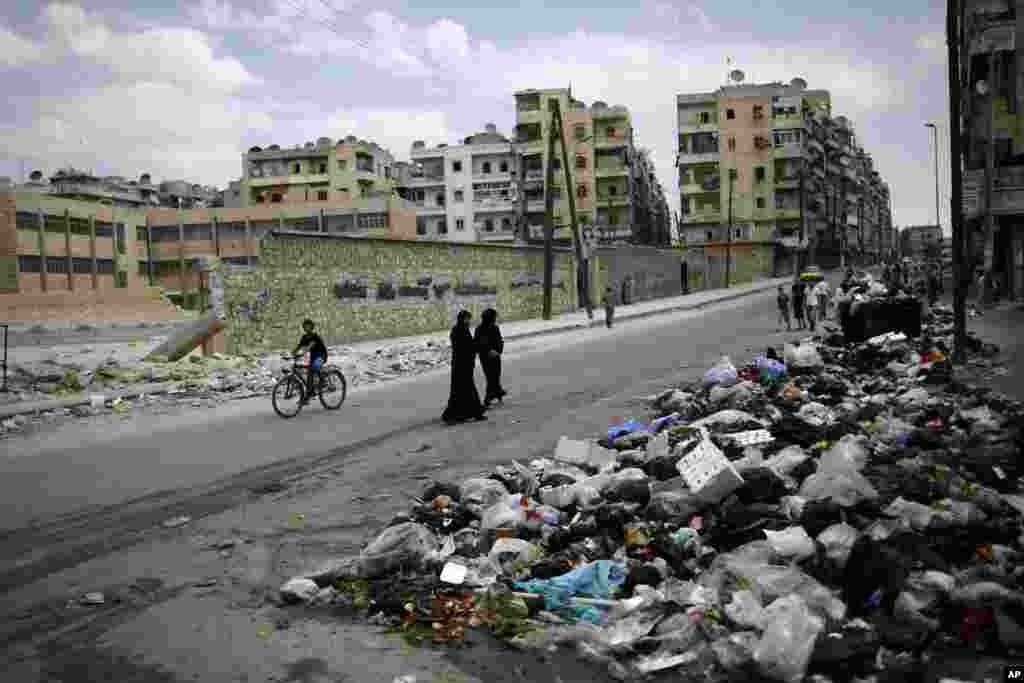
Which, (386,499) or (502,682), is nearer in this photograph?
(502,682)

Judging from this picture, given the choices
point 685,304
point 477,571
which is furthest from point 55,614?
point 685,304

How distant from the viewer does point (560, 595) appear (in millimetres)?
4719

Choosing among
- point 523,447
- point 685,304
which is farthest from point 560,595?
point 685,304

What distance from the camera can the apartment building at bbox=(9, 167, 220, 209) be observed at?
275ft

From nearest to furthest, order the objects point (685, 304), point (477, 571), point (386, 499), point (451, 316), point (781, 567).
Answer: point (781, 567) → point (477, 571) → point (386, 499) → point (451, 316) → point (685, 304)

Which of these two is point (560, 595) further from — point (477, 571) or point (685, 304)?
point (685, 304)

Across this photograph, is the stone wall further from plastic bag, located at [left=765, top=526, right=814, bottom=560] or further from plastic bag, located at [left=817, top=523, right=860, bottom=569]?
plastic bag, located at [left=817, top=523, right=860, bottom=569]

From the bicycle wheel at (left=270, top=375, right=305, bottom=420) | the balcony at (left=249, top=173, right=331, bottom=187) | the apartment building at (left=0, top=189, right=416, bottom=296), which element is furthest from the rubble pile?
the balcony at (left=249, top=173, right=331, bottom=187)

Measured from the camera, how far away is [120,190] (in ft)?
295

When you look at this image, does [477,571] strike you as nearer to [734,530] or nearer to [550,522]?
[550,522]

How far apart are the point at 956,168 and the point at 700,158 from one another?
75.3 metres

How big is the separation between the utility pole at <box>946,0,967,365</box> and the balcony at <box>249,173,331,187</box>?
7714 centimetres

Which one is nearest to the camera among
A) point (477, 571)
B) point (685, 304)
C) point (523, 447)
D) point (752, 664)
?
point (752, 664)

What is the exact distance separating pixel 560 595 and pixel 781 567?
116 cm
